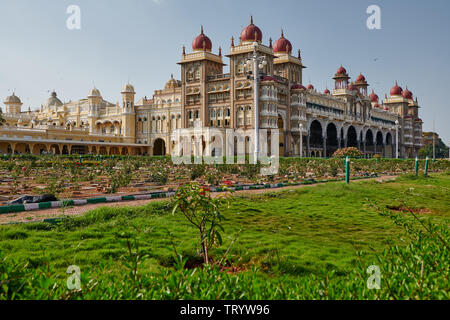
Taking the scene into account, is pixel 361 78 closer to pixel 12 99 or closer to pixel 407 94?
pixel 407 94

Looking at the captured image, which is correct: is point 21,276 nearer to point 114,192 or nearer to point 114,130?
point 114,192

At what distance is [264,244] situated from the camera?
17.9 ft

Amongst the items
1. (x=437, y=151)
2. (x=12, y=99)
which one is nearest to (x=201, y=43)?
(x=12, y=99)

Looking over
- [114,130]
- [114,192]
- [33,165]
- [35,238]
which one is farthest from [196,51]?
[35,238]

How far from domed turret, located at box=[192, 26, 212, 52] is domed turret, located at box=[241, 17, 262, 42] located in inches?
236

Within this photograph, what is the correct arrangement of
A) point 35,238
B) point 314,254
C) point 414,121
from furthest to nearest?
point 414,121
point 35,238
point 314,254

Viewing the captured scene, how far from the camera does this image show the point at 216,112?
48625 mm

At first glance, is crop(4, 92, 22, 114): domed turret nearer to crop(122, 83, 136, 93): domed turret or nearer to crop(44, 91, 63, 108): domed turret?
crop(44, 91, 63, 108): domed turret

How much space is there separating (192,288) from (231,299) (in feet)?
1.02

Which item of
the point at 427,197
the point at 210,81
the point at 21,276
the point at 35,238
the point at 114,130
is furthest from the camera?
the point at 114,130

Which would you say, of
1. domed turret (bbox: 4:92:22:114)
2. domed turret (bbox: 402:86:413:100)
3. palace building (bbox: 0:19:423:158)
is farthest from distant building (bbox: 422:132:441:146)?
domed turret (bbox: 4:92:22:114)

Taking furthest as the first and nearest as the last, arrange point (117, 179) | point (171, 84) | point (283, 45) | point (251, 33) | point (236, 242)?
point (171, 84) → point (283, 45) → point (251, 33) → point (117, 179) → point (236, 242)

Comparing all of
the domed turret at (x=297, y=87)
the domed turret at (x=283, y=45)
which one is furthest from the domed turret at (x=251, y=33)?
the domed turret at (x=283, y=45)

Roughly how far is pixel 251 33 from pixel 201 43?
769 cm
